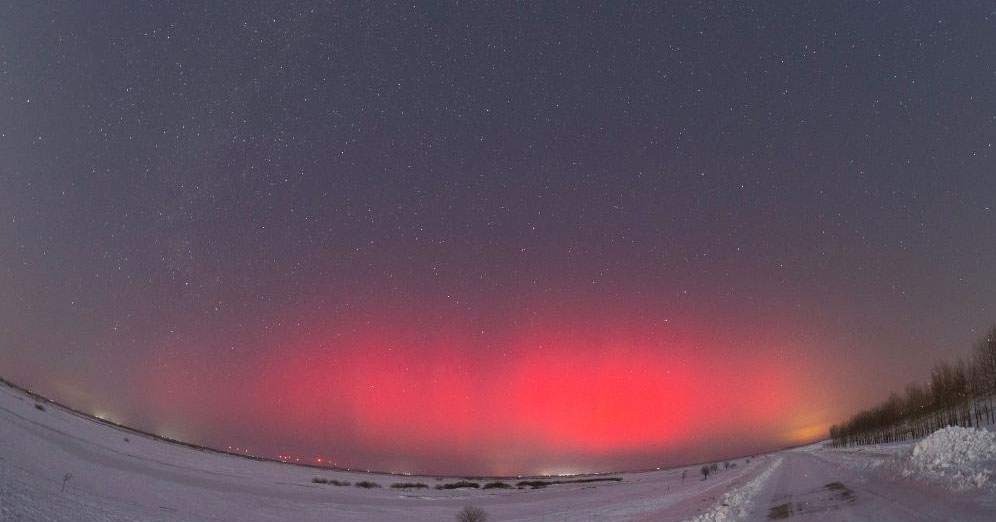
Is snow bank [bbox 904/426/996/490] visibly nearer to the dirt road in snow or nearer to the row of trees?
the dirt road in snow

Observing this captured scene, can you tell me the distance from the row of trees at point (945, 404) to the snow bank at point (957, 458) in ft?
242

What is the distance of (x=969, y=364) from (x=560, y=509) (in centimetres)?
9881

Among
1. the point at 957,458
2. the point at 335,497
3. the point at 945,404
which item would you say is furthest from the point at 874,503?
the point at 945,404

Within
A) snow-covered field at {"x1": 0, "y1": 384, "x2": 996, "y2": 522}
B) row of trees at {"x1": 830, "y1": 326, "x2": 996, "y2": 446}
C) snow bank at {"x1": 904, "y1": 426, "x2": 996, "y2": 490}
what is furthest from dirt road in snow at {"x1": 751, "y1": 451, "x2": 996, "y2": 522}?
row of trees at {"x1": 830, "y1": 326, "x2": 996, "y2": 446}

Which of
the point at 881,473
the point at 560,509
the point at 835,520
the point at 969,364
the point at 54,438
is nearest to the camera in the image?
the point at 835,520

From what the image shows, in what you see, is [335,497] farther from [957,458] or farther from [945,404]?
[945,404]

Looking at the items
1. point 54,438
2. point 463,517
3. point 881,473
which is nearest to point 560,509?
point 463,517

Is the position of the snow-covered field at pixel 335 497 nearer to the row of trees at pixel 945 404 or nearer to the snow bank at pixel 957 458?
the snow bank at pixel 957 458

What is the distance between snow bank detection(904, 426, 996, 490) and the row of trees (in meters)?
73.8

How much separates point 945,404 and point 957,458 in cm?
10812

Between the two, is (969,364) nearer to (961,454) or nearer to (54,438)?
(961,454)

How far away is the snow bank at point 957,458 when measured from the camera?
48.0 ft

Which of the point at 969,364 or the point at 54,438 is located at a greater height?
the point at 969,364

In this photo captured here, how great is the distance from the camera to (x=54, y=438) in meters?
37.6
